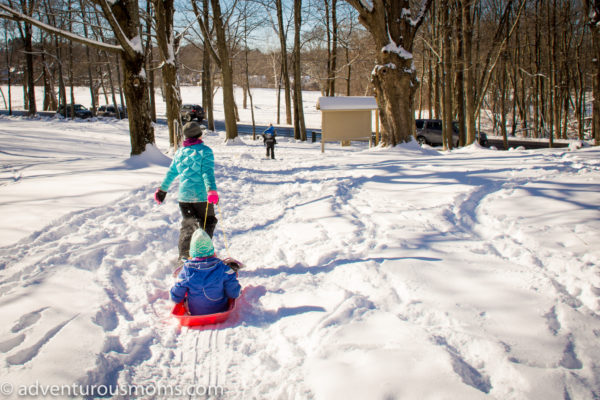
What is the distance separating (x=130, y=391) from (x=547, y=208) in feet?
17.6

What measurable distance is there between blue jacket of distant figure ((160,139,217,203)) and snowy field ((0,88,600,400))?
1.71 feet

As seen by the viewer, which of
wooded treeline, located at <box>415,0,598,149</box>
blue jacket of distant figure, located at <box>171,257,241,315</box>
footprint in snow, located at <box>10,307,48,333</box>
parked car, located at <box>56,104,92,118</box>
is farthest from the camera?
parked car, located at <box>56,104,92,118</box>

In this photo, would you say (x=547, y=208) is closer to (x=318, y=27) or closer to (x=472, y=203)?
(x=472, y=203)

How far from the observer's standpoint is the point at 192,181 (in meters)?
4.44

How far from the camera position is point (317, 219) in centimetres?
594

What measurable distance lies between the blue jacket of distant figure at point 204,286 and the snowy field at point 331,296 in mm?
223

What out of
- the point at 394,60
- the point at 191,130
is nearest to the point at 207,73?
the point at 394,60

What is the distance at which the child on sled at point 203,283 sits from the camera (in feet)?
10.8

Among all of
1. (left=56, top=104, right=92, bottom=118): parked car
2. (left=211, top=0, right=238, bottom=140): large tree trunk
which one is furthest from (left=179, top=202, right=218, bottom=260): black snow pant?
(left=56, top=104, right=92, bottom=118): parked car

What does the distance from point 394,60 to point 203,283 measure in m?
10.8

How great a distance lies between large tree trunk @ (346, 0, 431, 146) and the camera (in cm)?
1165

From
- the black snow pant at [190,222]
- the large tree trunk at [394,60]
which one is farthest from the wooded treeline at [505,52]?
the black snow pant at [190,222]

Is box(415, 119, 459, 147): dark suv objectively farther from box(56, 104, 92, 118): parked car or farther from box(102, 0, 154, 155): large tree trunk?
box(56, 104, 92, 118): parked car

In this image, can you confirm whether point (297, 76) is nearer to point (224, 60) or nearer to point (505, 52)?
point (224, 60)
